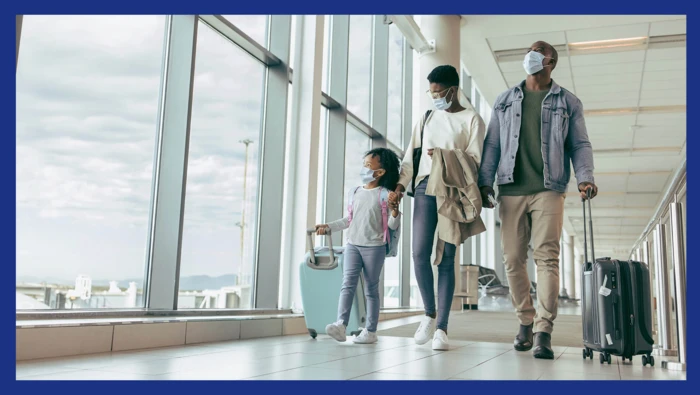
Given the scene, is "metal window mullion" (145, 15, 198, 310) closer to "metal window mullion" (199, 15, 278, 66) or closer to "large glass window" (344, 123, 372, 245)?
"metal window mullion" (199, 15, 278, 66)

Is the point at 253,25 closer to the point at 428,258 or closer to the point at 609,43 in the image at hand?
the point at 428,258

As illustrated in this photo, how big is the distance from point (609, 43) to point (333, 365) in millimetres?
7490

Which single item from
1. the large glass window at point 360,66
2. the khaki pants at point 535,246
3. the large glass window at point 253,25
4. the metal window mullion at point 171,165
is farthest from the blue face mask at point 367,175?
the large glass window at point 360,66

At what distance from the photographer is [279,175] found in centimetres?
481

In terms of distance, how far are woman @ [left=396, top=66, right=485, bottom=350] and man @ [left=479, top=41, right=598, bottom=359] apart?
198mm

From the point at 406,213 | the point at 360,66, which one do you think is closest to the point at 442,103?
the point at 360,66

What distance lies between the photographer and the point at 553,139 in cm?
280

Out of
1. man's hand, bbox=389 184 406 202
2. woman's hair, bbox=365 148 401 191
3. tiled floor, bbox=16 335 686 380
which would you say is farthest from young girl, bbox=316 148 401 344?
tiled floor, bbox=16 335 686 380

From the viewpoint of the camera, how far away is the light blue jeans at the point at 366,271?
3.32 m

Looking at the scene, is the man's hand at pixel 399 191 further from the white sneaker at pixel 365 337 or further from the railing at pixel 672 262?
the railing at pixel 672 262

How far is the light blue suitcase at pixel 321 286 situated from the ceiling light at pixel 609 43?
246 inches

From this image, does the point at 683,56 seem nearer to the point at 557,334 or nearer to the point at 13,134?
the point at 557,334

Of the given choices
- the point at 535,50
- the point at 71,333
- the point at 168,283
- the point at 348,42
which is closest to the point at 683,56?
the point at 348,42

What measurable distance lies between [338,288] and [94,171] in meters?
1.54
